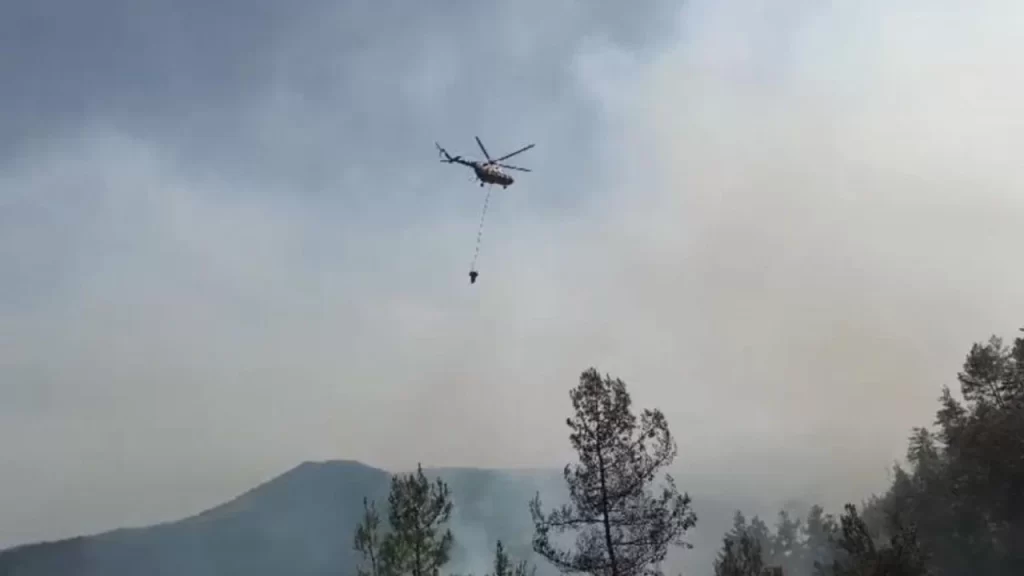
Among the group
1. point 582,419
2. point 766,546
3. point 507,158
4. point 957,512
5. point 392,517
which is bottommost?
point 766,546

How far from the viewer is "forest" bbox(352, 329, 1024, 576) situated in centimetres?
2388

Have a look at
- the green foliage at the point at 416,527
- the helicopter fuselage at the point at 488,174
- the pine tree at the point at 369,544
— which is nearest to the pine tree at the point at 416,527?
the green foliage at the point at 416,527

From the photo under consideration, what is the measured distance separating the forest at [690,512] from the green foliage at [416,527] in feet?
0.20

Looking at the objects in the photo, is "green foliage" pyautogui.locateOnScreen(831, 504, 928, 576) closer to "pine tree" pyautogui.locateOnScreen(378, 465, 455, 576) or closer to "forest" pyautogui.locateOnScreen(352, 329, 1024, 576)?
"forest" pyautogui.locateOnScreen(352, 329, 1024, 576)

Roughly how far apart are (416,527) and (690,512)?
1683cm

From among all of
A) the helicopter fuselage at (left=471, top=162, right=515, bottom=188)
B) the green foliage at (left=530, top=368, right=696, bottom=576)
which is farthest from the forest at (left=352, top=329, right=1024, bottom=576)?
the helicopter fuselage at (left=471, top=162, right=515, bottom=188)

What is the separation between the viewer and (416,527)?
35656 mm

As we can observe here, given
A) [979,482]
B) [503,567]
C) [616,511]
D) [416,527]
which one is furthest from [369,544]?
[979,482]

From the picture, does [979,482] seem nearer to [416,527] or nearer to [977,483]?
[977,483]

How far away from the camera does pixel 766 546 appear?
133375mm

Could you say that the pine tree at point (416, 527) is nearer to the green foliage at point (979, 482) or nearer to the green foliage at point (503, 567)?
the green foliage at point (503, 567)

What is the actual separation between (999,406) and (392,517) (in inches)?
1765

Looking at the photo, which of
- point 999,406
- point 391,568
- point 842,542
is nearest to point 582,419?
point 842,542

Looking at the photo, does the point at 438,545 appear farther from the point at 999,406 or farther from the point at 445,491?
the point at 999,406
